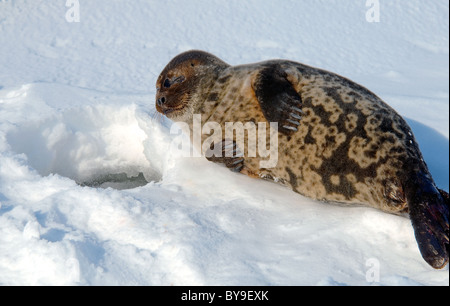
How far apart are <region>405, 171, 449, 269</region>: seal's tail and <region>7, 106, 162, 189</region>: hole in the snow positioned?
1.94 m

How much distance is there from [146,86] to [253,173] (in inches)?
82.7

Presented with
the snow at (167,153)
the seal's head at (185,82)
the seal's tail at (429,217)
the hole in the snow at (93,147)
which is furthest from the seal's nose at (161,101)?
the seal's tail at (429,217)

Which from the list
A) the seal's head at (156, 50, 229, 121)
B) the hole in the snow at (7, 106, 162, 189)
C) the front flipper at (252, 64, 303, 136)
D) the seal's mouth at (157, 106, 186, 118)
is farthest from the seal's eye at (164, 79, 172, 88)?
the front flipper at (252, 64, 303, 136)

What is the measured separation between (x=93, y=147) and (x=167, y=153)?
0.65 m

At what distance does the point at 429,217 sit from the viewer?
7.49ft

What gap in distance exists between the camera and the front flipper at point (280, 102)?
2.83m

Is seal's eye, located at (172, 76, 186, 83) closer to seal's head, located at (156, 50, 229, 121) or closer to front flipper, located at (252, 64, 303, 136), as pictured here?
seal's head, located at (156, 50, 229, 121)

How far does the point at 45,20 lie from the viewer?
5.93 m

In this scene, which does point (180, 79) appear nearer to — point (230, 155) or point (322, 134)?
point (230, 155)

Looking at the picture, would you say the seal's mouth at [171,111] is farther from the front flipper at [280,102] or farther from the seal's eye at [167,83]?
the front flipper at [280,102]

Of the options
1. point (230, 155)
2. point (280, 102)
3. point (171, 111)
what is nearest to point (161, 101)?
point (171, 111)

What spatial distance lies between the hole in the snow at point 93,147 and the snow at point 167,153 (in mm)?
10
